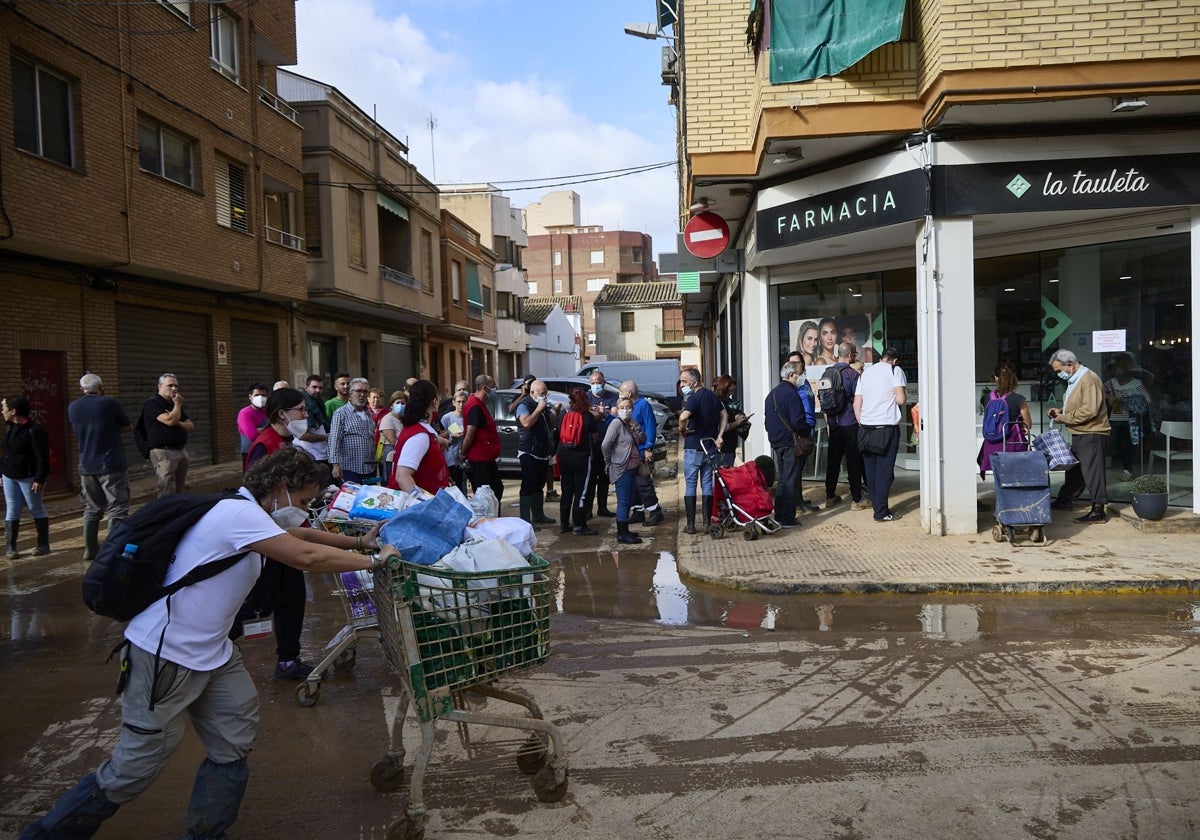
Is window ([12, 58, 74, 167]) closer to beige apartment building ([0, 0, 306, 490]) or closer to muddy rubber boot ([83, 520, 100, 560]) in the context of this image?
beige apartment building ([0, 0, 306, 490])

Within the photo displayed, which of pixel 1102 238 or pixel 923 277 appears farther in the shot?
pixel 1102 238

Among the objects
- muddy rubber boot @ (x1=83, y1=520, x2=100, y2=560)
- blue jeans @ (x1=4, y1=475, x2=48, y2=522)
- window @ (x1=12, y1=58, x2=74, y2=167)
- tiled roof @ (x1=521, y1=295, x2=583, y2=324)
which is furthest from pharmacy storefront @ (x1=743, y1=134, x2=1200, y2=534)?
tiled roof @ (x1=521, y1=295, x2=583, y2=324)

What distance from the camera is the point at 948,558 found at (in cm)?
829

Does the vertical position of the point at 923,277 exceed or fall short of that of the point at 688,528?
it exceeds it

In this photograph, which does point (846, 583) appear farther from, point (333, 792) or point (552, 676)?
point (333, 792)

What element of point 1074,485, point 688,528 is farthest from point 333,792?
point 1074,485

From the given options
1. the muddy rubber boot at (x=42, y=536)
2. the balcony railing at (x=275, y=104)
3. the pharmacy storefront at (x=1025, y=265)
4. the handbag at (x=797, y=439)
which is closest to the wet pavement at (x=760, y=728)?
the pharmacy storefront at (x=1025, y=265)

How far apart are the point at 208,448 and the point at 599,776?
1743 centimetres

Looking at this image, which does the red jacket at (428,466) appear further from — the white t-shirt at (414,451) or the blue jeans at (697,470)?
the blue jeans at (697,470)

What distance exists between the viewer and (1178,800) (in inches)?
146

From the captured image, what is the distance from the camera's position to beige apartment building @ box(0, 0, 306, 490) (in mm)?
13430

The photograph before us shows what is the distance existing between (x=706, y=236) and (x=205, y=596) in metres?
10.6

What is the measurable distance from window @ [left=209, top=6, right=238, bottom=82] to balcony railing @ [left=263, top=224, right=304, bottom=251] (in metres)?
3.41

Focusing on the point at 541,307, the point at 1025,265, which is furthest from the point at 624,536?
the point at 541,307
